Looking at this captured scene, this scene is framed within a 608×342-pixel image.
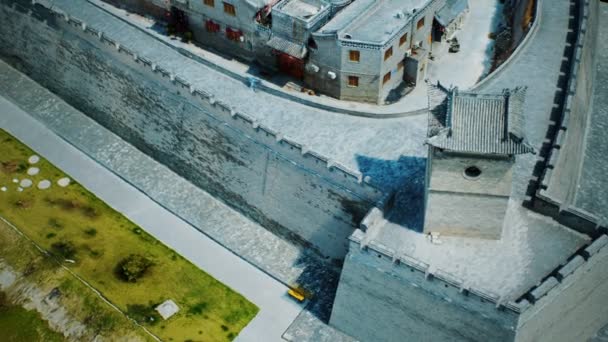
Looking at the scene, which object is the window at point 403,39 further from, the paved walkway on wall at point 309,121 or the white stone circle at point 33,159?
the white stone circle at point 33,159

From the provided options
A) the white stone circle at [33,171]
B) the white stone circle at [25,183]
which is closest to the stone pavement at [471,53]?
the white stone circle at [33,171]

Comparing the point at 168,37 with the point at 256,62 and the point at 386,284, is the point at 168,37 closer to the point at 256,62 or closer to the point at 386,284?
the point at 256,62

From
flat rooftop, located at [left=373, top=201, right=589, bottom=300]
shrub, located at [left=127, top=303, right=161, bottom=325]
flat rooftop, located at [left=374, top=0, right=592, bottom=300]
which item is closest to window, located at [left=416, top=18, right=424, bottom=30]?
flat rooftop, located at [left=374, top=0, right=592, bottom=300]

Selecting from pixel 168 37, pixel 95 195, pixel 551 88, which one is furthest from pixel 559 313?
pixel 168 37

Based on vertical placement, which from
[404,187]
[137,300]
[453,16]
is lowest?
[137,300]

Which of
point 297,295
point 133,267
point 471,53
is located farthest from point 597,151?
point 133,267

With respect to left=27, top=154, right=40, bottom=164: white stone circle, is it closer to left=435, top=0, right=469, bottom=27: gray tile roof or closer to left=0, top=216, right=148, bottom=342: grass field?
left=0, top=216, right=148, bottom=342: grass field
